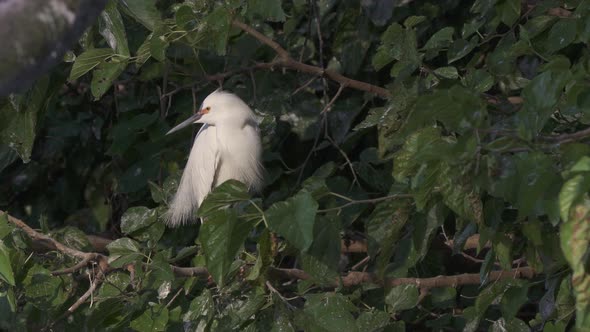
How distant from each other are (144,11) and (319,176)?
26.4 inches

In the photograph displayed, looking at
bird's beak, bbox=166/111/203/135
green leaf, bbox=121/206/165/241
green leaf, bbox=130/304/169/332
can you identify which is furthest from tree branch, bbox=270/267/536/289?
bird's beak, bbox=166/111/203/135

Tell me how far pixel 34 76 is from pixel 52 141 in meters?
2.49

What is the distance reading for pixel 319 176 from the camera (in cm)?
266

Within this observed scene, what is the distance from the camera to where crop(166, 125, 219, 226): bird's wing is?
3426 mm

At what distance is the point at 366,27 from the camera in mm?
3064

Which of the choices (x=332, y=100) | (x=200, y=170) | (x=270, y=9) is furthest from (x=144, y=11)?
(x=200, y=170)

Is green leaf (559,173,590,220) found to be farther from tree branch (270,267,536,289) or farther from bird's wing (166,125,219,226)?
bird's wing (166,125,219,226)

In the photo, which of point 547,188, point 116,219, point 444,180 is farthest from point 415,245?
point 116,219

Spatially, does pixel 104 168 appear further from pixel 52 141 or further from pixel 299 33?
pixel 299 33

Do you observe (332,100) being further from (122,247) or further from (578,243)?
(578,243)

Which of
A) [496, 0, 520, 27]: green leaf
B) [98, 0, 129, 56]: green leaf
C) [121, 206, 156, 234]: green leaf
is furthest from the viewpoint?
[121, 206, 156, 234]: green leaf

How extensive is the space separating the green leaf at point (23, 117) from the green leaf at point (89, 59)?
71mm

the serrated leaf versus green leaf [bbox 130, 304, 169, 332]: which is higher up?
the serrated leaf

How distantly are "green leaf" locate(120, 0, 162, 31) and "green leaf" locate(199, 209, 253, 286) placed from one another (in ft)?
2.17
